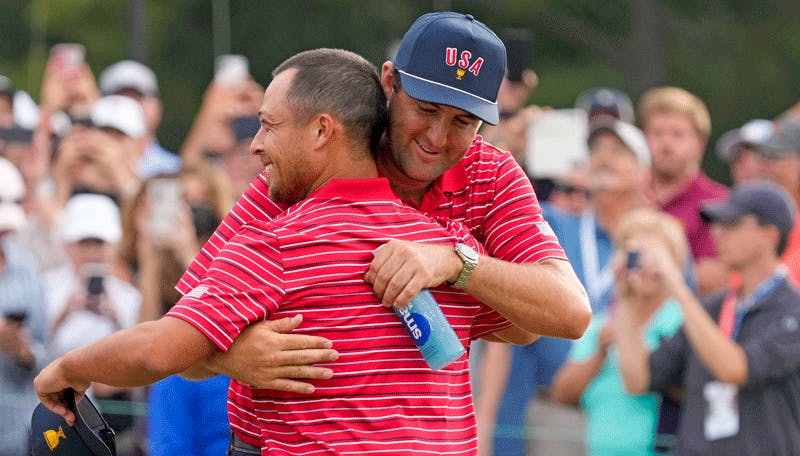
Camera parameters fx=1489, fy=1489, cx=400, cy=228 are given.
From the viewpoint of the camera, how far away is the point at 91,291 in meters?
7.23

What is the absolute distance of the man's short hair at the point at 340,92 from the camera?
3.21 m

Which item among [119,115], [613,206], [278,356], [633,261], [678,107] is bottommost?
[278,356]

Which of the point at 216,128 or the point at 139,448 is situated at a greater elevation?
the point at 216,128

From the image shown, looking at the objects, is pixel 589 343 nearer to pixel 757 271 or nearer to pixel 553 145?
pixel 757 271

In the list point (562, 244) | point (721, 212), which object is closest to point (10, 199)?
point (562, 244)

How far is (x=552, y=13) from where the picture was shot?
12.3 metres

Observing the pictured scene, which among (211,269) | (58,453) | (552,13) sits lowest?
(58,453)

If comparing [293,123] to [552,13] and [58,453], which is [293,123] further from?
[552,13]

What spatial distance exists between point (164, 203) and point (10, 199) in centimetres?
114

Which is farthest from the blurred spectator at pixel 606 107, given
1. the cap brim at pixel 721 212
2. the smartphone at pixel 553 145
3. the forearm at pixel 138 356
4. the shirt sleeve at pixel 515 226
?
the forearm at pixel 138 356

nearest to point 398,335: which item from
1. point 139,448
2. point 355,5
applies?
point 139,448

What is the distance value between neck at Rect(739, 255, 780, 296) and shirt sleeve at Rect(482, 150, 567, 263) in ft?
9.28

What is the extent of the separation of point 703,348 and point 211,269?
132 inches

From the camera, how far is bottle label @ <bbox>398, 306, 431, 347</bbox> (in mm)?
3119
